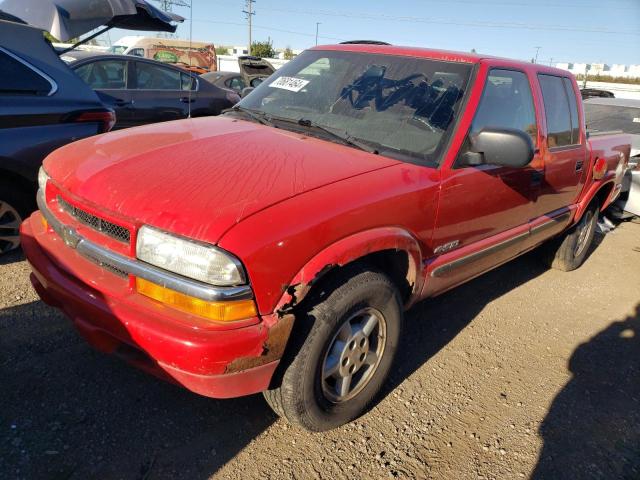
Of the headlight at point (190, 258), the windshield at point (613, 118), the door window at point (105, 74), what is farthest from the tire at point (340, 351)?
the windshield at point (613, 118)

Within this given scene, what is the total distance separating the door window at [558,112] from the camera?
148 inches

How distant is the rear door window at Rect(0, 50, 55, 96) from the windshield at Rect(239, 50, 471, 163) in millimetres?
1595

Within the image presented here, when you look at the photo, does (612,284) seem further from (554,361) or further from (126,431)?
(126,431)

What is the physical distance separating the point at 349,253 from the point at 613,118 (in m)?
6.78

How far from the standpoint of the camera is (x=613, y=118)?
725 centimetres

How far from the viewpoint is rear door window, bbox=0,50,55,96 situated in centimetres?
365

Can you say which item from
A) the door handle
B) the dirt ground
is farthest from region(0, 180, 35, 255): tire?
the door handle

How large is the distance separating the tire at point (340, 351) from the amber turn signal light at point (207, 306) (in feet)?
0.96

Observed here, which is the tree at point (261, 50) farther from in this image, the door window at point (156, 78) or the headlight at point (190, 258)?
the headlight at point (190, 258)

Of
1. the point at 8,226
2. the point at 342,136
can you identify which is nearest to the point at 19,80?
the point at 8,226

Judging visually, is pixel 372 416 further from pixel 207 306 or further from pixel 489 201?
pixel 489 201

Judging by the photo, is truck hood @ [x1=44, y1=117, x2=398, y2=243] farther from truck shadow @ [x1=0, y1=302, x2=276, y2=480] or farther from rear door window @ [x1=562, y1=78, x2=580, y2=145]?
rear door window @ [x1=562, y1=78, x2=580, y2=145]

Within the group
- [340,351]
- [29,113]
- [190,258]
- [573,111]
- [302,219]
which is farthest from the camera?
[573,111]

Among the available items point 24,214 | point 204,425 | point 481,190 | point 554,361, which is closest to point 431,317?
point 554,361
